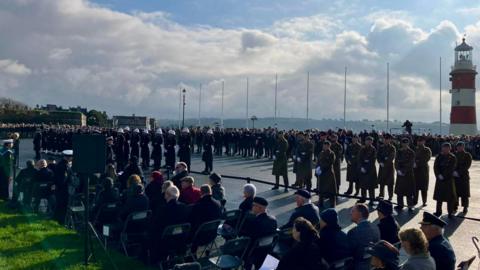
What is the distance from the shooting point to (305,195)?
24.6ft

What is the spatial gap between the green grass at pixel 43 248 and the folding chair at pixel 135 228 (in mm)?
334

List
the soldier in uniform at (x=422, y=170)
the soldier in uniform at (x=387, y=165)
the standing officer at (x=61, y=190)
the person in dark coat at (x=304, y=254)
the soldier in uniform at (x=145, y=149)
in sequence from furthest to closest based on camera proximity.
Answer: the soldier in uniform at (x=145, y=149) < the soldier in uniform at (x=387, y=165) < the soldier in uniform at (x=422, y=170) < the standing officer at (x=61, y=190) < the person in dark coat at (x=304, y=254)

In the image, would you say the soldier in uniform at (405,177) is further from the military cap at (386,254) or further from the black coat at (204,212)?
the military cap at (386,254)

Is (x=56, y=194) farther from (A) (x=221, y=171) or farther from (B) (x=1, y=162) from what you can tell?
(A) (x=221, y=171)

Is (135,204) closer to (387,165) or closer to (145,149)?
(387,165)

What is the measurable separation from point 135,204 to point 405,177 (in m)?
7.81

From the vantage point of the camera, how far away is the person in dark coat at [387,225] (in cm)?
654

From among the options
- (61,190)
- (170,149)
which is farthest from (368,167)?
(170,149)

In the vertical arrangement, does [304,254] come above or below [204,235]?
above

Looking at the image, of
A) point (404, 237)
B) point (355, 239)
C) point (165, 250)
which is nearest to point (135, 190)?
point (165, 250)

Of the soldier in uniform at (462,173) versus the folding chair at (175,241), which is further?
the soldier in uniform at (462,173)

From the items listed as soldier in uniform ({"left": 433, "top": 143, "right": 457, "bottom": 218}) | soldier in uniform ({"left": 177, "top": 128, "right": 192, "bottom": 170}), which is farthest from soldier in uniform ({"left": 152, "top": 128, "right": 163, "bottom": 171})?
soldier in uniform ({"left": 433, "top": 143, "right": 457, "bottom": 218})

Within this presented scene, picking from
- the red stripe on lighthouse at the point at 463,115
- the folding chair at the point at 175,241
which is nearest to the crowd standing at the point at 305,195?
the folding chair at the point at 175,241

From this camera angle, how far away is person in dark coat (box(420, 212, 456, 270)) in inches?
206
